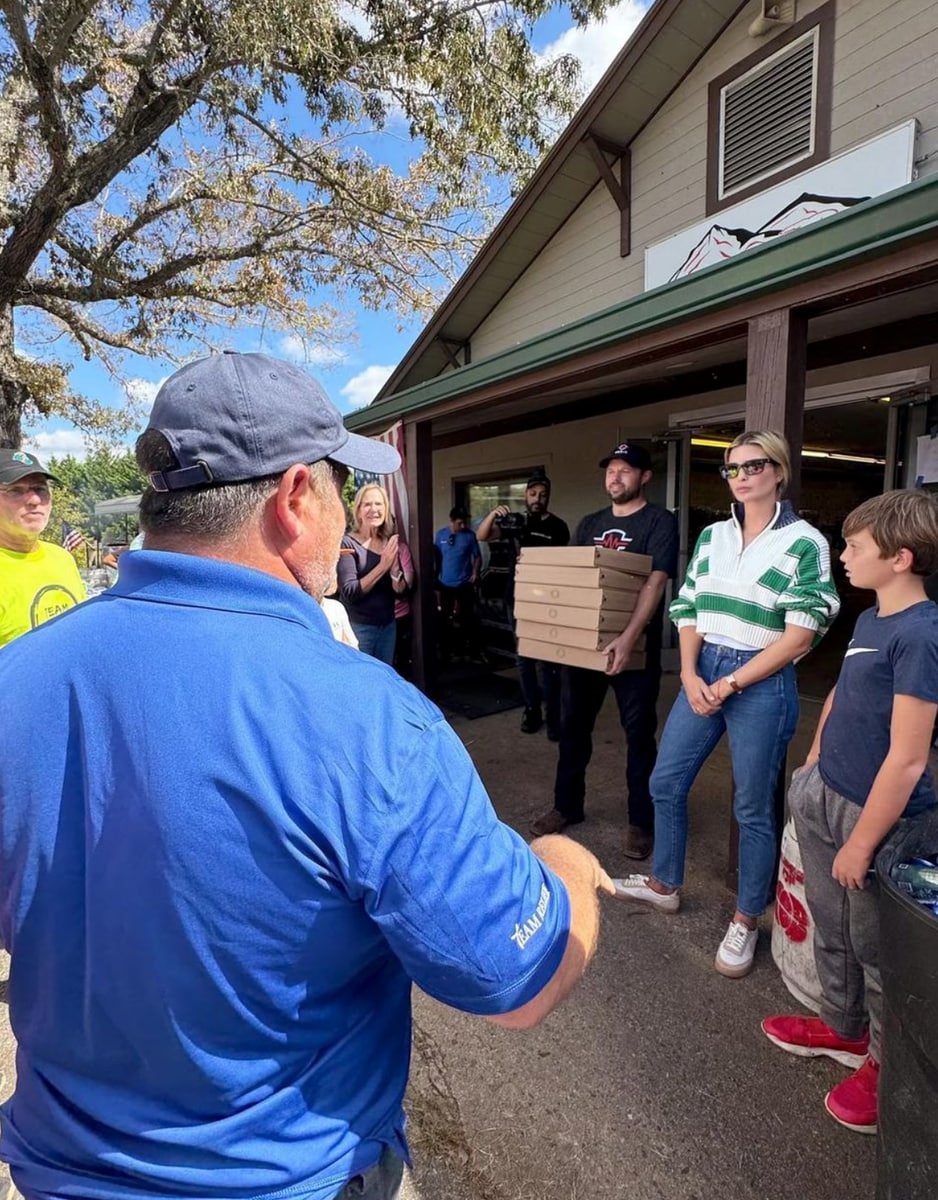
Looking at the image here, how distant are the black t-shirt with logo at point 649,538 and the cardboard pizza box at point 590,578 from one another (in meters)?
0.11

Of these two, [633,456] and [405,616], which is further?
[405,616]

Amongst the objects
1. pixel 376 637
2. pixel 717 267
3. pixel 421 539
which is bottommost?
pixel 376 637

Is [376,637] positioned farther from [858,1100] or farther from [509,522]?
[858,1100]

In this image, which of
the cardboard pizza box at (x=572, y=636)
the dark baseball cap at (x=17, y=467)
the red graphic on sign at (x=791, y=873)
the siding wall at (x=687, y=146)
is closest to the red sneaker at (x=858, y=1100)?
the red graphic on sign at (x=791, y=873)

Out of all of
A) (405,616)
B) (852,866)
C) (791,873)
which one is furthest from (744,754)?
(405,616)

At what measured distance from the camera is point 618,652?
9.40ft

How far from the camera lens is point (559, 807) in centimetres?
333

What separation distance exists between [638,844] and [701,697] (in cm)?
110

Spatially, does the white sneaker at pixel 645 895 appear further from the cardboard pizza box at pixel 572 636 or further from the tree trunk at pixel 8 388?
the tree trunk at pixel 8 388

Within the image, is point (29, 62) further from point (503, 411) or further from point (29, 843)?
point (29, 843)

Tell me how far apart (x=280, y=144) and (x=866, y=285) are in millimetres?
7952

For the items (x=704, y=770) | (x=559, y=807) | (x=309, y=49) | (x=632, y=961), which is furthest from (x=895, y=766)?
(x=309, y=49)

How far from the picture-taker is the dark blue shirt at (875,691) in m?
→ 1.52

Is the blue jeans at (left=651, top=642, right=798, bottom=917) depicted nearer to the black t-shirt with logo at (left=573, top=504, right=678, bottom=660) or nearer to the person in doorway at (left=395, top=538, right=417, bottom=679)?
the black t-shirt with logo at (left=573, top=504, right=678, bottom=660)
